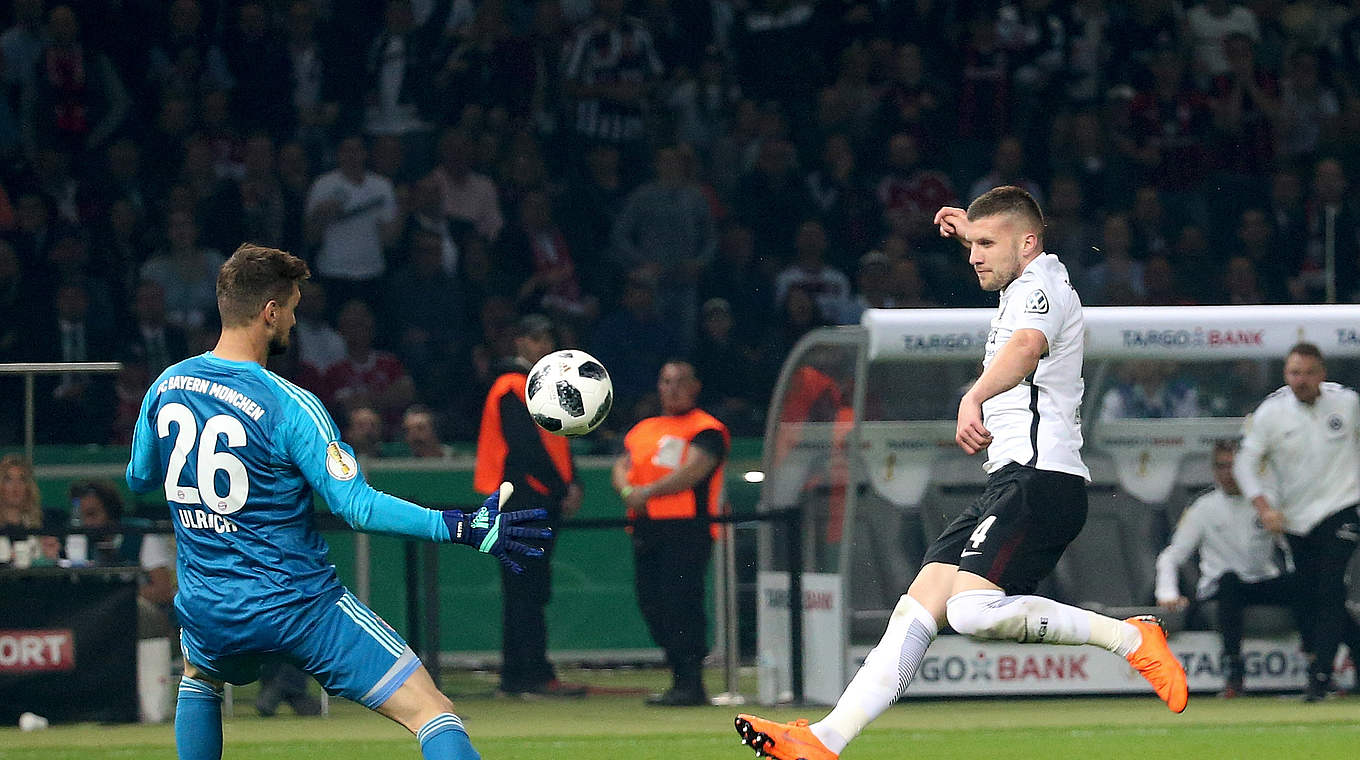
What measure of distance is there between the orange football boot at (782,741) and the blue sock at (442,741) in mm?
1056

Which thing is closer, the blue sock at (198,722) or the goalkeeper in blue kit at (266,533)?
the goalkeeper in blue kit at (266,533)

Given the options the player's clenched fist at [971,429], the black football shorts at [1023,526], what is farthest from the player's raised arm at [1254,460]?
the player's clenched fist at [971,429]

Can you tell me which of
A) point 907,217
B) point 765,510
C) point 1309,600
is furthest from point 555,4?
point 1309,600

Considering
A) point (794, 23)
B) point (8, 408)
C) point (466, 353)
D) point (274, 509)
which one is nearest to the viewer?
point (274, 509)

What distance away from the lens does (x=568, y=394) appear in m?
6.78

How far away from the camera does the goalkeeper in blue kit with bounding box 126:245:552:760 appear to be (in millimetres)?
5004

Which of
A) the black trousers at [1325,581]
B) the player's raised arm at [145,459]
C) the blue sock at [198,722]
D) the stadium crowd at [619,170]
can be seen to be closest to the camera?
the player's raised arm at [145,459]

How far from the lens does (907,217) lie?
1524 cm

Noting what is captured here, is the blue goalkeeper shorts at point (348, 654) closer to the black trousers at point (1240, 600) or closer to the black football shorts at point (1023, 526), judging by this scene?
the black football shorts at point (1023, 526)

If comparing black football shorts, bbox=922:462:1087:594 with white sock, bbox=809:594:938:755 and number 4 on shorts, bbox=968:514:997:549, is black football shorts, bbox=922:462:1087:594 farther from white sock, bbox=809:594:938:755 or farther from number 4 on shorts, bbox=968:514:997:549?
white sock, bbox=809:594:938:755

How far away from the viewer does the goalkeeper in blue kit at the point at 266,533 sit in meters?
5.00

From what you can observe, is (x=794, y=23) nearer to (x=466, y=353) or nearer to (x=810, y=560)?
(x=466, y=353)

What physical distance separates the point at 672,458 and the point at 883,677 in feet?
17.6

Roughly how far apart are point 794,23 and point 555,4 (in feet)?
6.89
